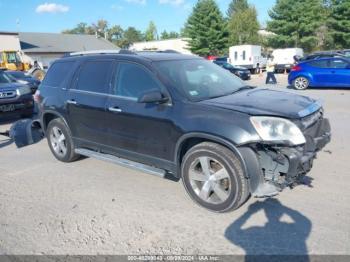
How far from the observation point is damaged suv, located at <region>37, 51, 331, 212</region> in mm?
3779

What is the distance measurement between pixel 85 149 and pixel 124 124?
3.86 feet

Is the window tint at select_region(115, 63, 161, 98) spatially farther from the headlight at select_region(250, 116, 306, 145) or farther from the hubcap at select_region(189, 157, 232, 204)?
the headlight at select_region(250, 116, 306, 145)

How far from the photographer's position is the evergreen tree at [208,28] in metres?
49.9

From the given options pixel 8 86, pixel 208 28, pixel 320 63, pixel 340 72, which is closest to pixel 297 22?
pixel 208 28

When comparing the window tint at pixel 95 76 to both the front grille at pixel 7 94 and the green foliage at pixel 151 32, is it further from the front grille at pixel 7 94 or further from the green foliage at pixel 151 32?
the green foliage at pixel 151 32

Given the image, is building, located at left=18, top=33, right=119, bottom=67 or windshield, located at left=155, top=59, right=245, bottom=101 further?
building, located at left=18, top=33, right=119, bottom=67

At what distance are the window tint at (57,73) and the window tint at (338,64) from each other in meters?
13.1

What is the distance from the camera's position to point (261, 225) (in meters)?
3.76

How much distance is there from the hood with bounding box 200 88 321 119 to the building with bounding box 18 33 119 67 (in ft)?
154

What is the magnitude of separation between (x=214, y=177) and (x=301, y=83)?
13883mm

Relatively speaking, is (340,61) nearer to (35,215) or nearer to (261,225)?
(261,225)

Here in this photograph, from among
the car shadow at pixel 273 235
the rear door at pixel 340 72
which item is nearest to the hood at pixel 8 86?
the car shadow at pixel 273 235

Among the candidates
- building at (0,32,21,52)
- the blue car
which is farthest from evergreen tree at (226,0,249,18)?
the blue car

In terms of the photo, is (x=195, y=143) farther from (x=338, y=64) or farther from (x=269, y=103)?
(x=338, y=64)
